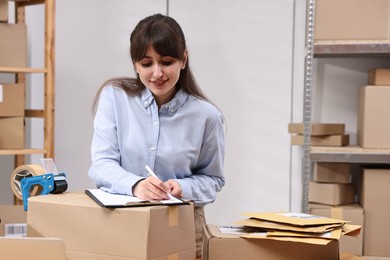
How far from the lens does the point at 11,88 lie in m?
2.70

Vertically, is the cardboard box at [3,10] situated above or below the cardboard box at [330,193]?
above

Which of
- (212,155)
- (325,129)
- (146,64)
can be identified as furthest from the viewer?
(325,129)

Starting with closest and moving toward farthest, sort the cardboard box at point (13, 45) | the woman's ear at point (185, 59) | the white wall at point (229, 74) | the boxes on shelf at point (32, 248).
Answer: the boxes on shelf at point (32, 248)
the woman's ear at point (185, 59)
the cardboard box at point (13, 45)
the white wall at point (229, 74)

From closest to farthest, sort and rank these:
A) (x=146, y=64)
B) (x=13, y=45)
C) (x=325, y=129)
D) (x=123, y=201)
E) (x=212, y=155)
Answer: (x=123, y=201), (x=146, y=64), (x=212, y=155), (x=325, y=129), (x=13, y=45)

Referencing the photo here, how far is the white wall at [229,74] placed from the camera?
2996mm

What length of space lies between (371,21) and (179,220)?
1640 millimetres

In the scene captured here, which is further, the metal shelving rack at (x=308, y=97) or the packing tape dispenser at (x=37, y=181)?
the metal shelving rack at (x=308, y=97)

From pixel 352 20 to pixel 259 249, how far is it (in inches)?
60.5

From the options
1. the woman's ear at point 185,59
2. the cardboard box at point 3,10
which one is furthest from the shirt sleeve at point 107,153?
the cardboard box at point 3,10

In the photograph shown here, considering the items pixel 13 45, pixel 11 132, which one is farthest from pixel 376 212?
pixel 13 45

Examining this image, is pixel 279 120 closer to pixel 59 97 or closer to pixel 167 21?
pixel 59 97

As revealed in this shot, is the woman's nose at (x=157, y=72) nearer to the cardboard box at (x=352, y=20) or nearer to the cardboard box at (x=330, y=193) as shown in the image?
the cardboard box at (x=352, y=20)

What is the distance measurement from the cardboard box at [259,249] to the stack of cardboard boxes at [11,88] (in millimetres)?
1799

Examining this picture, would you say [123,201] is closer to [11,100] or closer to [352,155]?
[352,155]
